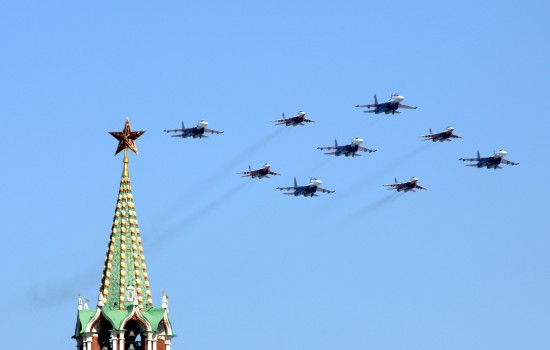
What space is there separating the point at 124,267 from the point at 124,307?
349 centimetres

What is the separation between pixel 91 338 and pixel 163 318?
5484mm

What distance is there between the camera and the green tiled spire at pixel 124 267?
13888 centimetres

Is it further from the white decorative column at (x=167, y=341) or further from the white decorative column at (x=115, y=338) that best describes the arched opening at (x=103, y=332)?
the white decorative column at (x=167, y=341)

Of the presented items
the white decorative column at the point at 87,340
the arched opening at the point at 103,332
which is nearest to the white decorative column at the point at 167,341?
the arched opening at the point at 103,332

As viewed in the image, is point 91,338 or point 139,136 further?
point 139,136

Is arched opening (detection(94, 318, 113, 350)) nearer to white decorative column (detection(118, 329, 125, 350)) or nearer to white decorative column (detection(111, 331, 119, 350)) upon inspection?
white decorative column (detection(111, 331, 119, 350))

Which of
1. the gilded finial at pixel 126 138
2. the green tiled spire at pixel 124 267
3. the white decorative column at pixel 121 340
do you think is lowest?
the white decorative column at pixel 121 340

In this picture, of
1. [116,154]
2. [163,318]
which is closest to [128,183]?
[116,154]

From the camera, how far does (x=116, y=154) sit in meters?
148

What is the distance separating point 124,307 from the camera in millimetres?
138125

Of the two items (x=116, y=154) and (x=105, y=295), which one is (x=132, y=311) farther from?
(x=116, y=154)

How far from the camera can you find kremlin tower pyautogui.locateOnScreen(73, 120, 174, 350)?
449ft

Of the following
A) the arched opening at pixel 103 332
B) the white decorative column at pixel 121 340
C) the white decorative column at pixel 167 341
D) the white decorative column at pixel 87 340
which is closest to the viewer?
the white decorative column at pixel 121 340

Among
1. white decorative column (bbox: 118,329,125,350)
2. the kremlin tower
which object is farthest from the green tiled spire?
white decorative column (bbox: 118,329,125,350)
